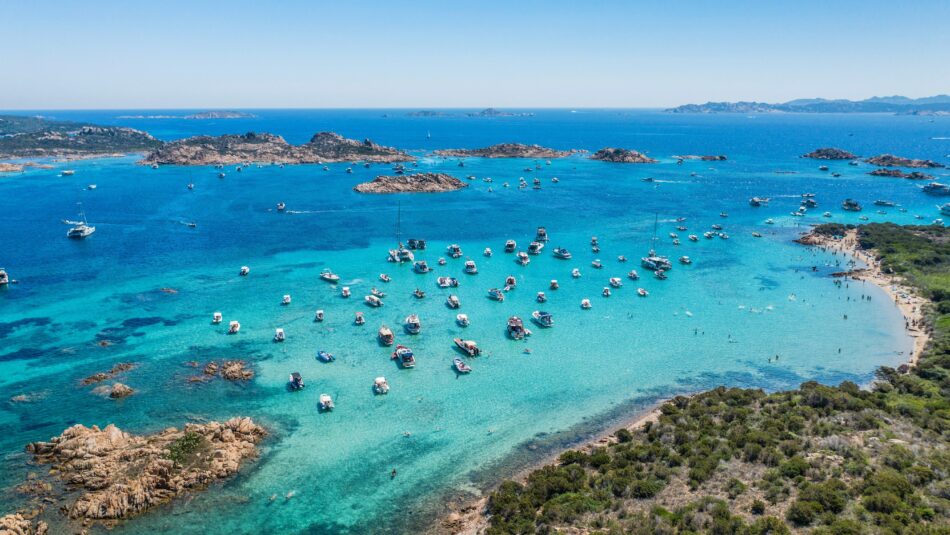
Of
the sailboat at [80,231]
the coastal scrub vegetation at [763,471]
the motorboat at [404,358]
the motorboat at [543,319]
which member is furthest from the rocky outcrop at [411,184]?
the coastal scrub vegetation at [763,471]

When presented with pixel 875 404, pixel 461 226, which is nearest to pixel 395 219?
pixel 461 226

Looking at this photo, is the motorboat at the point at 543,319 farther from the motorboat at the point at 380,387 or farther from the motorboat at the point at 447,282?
the motorboat at the point at 380,387

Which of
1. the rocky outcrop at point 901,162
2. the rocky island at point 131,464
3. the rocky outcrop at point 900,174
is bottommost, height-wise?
the rocky island at point 131,464

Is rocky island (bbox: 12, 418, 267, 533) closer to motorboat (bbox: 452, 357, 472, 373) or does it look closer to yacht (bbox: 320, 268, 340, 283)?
motorboat (bbox: 452, 357, 472, 373)

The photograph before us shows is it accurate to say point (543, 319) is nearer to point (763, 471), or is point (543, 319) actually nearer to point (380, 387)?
point (380, 387)

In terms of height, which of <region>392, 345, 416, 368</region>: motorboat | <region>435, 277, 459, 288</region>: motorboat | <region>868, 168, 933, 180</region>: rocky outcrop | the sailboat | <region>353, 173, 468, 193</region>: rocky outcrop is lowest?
<region>392, 345, 416, 368</region>: motorboat

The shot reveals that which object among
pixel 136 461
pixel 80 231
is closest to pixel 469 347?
pixel 136 461

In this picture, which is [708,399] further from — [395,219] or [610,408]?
[395,219]

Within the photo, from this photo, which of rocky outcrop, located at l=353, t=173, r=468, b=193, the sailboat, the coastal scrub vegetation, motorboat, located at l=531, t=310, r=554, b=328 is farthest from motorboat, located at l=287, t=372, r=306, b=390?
rocky outcrop, located at l=353, t=173, r=468, b=193
